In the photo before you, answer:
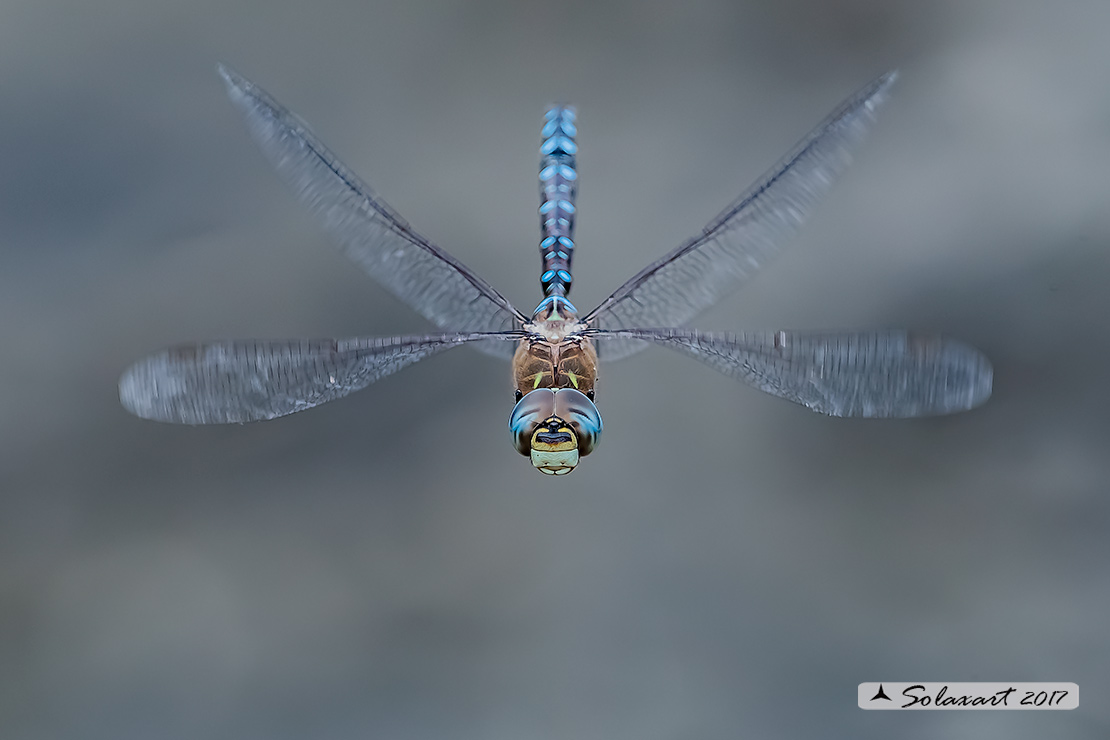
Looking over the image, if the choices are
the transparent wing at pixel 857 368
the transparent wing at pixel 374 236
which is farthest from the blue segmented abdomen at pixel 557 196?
the transparent wing at pixel 857 368

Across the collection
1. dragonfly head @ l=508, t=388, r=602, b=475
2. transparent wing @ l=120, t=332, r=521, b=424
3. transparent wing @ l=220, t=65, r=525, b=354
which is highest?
transparent wing @ l=220, t=65, r=525, b=354

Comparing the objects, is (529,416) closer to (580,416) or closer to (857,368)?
(580,416)

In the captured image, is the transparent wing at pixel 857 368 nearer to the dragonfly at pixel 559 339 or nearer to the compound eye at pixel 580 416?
the dragonfly at pixel 559 339

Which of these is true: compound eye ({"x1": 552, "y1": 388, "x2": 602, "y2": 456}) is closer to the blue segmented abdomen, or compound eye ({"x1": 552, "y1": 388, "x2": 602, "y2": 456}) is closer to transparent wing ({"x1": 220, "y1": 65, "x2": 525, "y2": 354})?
transparent wing ({"x1": 220, "y1": 65, "x2": 525, "y2": 354})

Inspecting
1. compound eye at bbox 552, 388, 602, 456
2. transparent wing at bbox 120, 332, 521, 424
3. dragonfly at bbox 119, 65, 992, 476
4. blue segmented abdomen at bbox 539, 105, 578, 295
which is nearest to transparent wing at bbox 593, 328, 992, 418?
Answer: dragonfly at bbox 119, 65, 992, 476

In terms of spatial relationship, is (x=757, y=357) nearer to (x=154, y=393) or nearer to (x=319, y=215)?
(x=319, y=215)

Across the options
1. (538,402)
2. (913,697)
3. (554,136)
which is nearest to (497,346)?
(538,402)

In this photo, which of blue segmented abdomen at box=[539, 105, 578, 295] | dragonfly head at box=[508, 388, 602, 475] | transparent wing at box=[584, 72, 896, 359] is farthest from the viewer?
blue segmented abdomen at box=[539, 105, 578, 295]

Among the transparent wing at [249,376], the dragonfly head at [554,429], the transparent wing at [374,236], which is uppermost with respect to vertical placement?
the transparent wing at [374,236]
